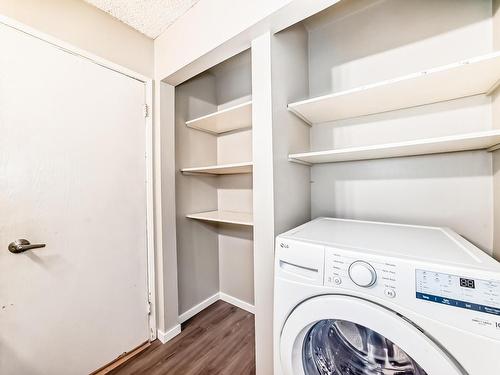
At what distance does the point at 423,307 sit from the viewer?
0.64m

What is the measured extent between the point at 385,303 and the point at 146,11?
2.03m

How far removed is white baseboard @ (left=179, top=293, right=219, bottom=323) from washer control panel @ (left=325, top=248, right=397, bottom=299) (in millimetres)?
1624

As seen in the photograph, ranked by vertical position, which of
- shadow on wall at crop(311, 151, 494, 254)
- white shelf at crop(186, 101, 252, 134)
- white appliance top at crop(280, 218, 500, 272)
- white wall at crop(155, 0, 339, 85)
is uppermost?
white wall at crop(155, 0, 339, 85)

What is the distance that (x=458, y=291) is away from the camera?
0.60m

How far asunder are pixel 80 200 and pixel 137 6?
4.18 ft

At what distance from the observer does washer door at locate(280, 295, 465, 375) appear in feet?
2.05

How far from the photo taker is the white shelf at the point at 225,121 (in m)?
1.57

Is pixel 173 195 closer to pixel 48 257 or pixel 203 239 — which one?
pixel 203 239

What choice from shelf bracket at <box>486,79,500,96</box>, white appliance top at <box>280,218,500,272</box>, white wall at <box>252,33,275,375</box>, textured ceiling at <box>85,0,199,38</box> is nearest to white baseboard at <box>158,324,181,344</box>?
white wall at <box>252,33,275,375</box>

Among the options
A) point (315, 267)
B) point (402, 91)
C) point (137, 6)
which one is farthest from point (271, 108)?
point (137, 6)

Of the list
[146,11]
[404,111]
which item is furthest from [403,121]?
[146,11]

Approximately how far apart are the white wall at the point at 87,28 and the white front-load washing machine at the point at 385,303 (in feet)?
5.39

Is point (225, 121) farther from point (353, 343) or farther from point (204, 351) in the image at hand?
point (204, 351)

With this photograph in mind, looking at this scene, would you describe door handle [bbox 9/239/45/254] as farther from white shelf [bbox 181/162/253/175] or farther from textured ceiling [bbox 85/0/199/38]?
textured ceiling [bbox 85/0/199/38]
